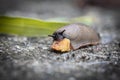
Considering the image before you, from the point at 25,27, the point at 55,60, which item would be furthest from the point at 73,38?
the point at 25,27

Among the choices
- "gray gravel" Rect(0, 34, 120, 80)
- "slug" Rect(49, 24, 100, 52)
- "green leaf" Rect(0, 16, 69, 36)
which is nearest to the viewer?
"gray gravel" Rect(0, 34, 120, 80)

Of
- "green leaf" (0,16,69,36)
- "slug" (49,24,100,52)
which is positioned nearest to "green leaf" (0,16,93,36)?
"green leaf" (0,16,69,36)

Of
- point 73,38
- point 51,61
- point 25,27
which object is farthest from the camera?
point 25,27

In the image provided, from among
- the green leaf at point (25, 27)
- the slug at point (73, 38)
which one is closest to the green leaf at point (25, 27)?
the green leaf at point (25, 27)

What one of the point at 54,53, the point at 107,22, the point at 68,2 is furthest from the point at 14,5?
the point at 54,53

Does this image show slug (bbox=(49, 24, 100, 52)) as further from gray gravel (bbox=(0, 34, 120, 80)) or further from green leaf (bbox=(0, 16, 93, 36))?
green leaf (bbox=(0, 16, 93, 36))

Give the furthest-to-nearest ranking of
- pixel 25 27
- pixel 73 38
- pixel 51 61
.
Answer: pixel 25 27 → pixel 73 38 → pixel 51 61

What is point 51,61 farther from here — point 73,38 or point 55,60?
point 73,38

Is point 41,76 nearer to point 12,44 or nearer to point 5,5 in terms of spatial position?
point 12,44
